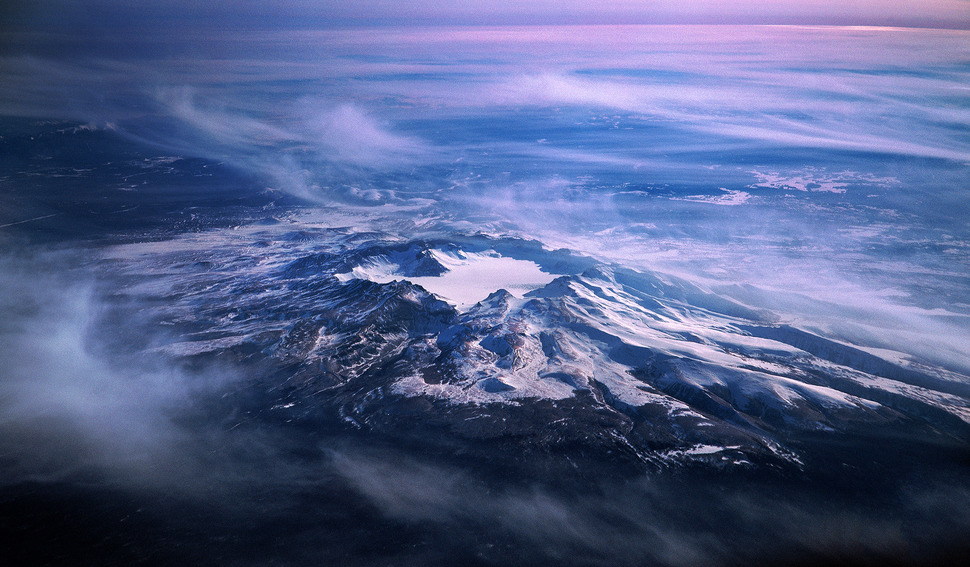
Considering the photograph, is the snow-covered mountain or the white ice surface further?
the white ice surface

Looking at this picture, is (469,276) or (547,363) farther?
(469,276)

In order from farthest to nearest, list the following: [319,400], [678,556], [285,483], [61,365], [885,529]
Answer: [61,365] < [319,400] < [285,483] < [885,529] < [678,556]

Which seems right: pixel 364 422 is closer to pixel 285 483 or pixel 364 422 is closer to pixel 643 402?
pixel 285 483

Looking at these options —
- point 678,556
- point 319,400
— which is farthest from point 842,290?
point 319,400

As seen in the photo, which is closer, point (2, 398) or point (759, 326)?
point (2, 398)

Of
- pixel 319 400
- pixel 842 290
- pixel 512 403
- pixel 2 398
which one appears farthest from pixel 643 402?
pixel 842 290

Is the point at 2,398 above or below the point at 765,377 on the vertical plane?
above

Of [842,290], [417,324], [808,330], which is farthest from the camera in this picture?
[842,290]

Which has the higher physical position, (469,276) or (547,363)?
(469,276)

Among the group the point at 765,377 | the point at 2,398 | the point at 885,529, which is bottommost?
the point at 885,529

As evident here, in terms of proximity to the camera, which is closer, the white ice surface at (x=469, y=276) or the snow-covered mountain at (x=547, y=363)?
the snow-covered mountain at (x=547, y=363)
